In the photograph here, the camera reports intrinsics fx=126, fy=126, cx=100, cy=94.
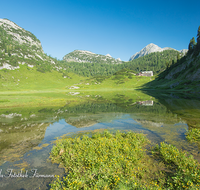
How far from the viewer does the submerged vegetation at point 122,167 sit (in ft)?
24.3

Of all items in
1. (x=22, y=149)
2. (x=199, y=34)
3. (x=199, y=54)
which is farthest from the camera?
(x=199, y=34)

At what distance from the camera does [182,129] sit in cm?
1792

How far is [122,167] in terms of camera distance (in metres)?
9.46

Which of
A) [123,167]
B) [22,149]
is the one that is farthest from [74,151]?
[22,149]

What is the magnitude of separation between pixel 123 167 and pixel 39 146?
964 cm

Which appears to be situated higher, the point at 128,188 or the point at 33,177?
the point at 128,188

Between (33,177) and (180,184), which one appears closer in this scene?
(180,184)

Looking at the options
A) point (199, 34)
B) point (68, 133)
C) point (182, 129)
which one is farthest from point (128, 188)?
point (199, 34)

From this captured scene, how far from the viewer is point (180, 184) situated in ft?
23.7

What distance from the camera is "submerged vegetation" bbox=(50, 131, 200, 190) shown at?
7.42 meters

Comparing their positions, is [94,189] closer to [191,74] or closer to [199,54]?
[191,74]

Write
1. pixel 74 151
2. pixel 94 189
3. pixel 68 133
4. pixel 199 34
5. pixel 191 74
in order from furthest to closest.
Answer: pixel 199 34 → pixel 191 74 → pixel 68 133 → pixel 74 151 → pixel 94 189

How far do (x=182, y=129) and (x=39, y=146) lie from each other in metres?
18.9

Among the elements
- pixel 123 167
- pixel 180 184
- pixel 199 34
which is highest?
pixel 199 34
